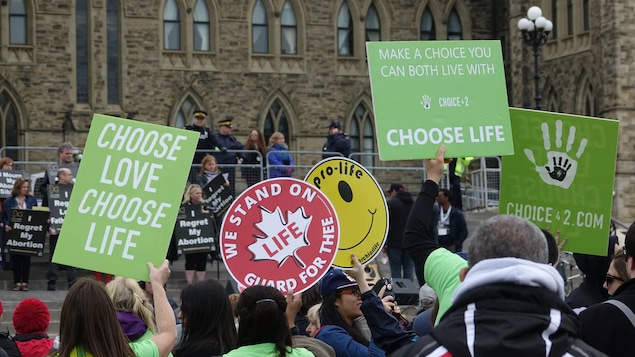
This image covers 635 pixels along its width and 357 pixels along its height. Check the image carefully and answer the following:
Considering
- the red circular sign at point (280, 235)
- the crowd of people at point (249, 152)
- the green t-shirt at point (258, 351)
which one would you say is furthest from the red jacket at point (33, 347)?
the crowd of people at point (249, 152)

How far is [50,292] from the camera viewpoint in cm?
1659

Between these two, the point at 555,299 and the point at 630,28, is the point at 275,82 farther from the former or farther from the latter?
the point at 555,299

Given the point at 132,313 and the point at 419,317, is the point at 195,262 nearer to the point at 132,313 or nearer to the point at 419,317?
the point at 419,317

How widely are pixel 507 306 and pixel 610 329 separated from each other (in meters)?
1.61

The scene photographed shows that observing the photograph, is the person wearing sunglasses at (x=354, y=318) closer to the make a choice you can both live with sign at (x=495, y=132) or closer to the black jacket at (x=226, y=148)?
the make a choice you can both live with sign at (x=495, y=132)

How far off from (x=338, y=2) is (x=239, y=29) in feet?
9.34

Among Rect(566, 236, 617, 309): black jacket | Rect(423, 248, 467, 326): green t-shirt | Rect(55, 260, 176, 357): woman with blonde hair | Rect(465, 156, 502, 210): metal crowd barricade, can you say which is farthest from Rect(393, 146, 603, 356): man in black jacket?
Rect(465, 156, 502, 210): metal crowd barricade

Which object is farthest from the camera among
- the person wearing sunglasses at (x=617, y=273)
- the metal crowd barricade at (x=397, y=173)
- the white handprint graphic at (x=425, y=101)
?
the metal crowd barricade at (x=397, y=173)

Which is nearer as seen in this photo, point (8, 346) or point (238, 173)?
point (8, 346)

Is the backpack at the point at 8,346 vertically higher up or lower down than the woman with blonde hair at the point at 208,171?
lower down

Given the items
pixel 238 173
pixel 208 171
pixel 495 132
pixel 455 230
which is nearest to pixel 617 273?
pixel 495 132

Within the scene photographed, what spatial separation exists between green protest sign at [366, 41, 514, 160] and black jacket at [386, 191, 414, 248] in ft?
34.0

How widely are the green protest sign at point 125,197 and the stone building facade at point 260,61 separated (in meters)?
24.7

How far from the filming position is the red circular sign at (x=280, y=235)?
7.10 metres
